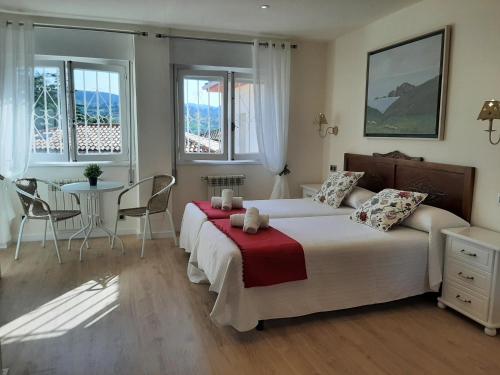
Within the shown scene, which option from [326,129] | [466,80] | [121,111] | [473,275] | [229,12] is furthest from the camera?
[326,129]

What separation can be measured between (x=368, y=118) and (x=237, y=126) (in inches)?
67.5

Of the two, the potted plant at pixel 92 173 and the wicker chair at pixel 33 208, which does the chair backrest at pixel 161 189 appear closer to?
the potted plant at pixel 92 173

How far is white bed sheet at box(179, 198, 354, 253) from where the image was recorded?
3.67 m

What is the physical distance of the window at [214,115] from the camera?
16.6 feet

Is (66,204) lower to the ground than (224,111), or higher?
lower

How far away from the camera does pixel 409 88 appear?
3836mm

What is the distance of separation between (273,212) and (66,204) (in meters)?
2.55

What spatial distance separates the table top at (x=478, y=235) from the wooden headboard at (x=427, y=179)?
0.78ft

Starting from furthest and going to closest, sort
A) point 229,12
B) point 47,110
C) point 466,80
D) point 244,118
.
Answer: point 244,118 < point 47,110 < point 229,12 < point 466,80

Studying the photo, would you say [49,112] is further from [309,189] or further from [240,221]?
[309,189]

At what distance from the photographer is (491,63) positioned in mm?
3045

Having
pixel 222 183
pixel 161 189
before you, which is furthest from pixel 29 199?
pixel 222 183

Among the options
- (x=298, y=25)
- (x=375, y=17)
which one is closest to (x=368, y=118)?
(x=375, y=17)

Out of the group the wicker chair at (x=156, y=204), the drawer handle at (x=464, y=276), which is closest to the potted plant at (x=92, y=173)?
the wicker chair at (x=156, y=204)
